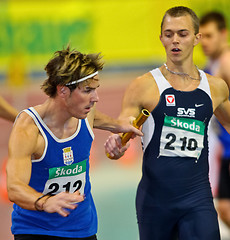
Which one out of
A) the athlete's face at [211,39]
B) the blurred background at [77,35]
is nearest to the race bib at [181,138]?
the athlete's face at [211,39]

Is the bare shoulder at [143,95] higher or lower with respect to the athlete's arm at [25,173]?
higher

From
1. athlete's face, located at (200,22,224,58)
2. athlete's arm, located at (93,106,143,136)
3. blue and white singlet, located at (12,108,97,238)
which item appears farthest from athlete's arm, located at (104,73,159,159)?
athlete's face, located at (200,22,224,58)

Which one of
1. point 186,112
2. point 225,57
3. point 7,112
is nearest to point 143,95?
point 186,112

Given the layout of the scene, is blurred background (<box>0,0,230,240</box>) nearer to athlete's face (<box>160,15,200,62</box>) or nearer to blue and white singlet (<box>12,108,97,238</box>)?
athlete's face (<box>160,15,200,62</box>)

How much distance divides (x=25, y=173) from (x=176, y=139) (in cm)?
146

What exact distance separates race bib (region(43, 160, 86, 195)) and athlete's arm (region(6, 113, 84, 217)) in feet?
0.76

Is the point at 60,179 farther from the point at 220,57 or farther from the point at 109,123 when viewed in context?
the point at 220,57

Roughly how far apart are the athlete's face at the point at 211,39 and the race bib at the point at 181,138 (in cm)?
227

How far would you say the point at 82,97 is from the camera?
4676 mm

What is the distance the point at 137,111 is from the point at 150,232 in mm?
1010

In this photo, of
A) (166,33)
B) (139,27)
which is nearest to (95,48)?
(139,27)

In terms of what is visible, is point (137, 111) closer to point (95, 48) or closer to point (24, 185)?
point (24, 185)

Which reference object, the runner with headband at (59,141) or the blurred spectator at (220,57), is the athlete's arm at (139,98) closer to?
the runner with headband at (59,141)

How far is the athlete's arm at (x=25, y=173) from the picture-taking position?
13.1ft
